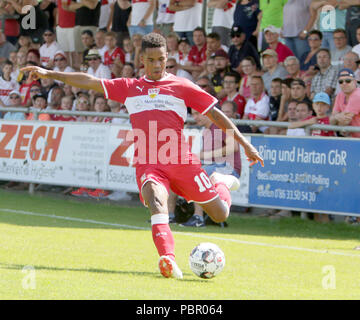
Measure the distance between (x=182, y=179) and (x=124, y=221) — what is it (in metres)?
5.00

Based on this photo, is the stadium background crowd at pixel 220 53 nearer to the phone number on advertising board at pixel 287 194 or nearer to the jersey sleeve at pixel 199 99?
the phone number on advertising board at pixel 287 194

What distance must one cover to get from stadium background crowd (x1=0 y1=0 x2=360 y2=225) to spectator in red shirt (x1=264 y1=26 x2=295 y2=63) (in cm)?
2

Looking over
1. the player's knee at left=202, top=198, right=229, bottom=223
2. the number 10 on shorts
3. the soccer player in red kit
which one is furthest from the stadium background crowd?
the soccer player in red kit

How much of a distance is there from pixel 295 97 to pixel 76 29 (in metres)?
8.41

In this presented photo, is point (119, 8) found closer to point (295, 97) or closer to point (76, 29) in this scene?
point (76, 29)

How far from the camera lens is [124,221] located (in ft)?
42.9

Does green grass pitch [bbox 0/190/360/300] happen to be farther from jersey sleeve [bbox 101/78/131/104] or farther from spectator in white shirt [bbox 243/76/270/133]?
spectator in white shirt [bbox 243/76/270/133]

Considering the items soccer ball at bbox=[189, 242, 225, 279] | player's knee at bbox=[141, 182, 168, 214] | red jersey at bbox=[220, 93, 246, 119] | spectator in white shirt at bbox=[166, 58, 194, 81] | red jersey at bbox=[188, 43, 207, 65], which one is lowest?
soccer ball at bbox=[189, 242, 225, 279]

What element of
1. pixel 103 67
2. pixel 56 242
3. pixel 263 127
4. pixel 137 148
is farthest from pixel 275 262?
pixel 103 67

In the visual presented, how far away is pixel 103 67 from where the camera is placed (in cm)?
1825

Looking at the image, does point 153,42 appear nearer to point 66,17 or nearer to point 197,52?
point 197,52

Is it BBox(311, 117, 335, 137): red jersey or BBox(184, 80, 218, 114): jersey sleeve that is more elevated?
BBox(184, 80, 218, 114): jersey sleeve

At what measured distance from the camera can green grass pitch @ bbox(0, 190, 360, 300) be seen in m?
6.86
